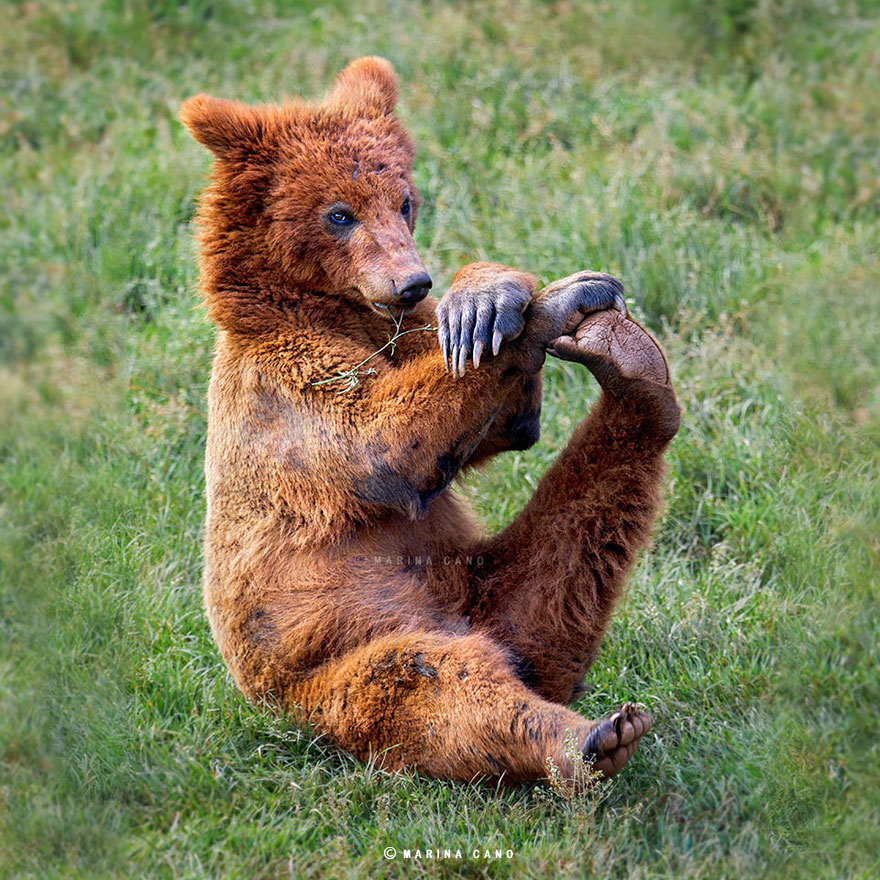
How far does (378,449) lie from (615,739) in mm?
1433

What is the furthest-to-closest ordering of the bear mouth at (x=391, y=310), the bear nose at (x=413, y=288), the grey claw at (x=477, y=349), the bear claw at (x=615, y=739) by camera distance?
the bear mouth at (x=391, y=310) → the bear nose at (x=413, y=288) → the grey claw at (x=477, y=349) → the bear claw at (x=615, y=739)

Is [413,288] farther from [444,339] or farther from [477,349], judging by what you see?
[477,349]

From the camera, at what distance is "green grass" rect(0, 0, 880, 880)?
15.9ft

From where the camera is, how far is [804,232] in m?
8.76

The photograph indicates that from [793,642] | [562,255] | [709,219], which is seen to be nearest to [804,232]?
[709,219]

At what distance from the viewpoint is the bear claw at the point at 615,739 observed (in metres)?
4.54

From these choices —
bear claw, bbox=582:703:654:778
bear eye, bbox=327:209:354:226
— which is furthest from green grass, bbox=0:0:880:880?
bear eye, bbox=327:209:354:226

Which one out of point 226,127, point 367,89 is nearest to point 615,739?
point 226,127

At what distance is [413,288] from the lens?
5.08 m

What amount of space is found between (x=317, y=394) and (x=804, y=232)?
488 centimetres

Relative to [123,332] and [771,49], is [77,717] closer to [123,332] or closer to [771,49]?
[123,332]

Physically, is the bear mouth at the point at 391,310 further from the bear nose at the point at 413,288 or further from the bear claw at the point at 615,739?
the bear claw at the point at 615,739

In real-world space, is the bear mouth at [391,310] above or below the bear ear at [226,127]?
below

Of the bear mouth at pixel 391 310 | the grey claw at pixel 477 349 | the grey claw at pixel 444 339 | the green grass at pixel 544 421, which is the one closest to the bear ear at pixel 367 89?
the bear mouth at pixel 391 310
